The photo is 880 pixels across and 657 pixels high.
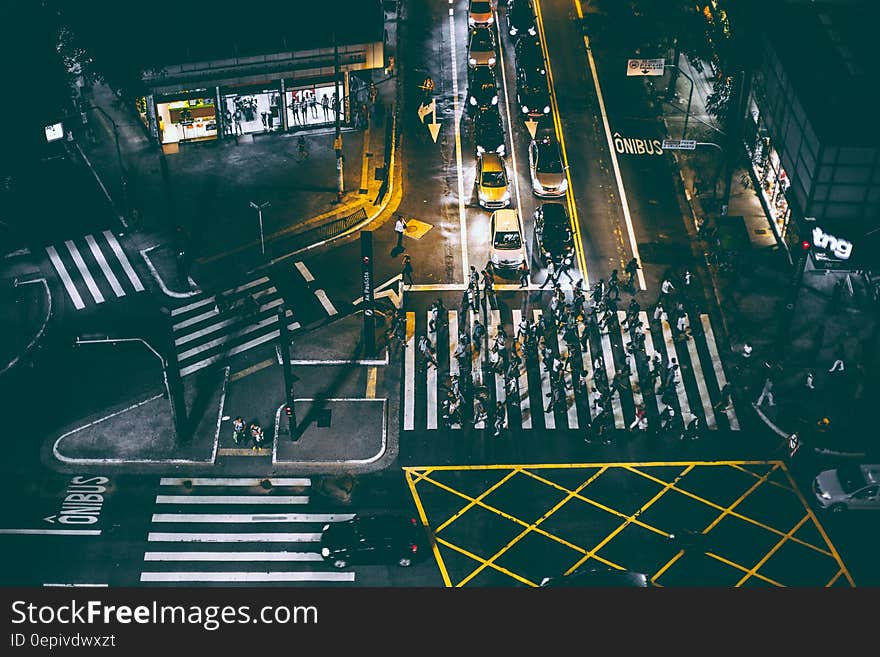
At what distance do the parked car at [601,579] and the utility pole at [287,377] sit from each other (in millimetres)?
11831

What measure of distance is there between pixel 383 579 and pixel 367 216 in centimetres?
2277

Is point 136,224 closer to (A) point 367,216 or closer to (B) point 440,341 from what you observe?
(A) point 367,216

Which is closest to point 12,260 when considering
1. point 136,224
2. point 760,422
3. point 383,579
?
point 136,224

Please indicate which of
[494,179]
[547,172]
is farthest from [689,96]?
[494,179]

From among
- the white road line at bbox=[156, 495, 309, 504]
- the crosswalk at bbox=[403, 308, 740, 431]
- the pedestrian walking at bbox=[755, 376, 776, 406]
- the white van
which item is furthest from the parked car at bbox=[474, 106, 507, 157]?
the white road line at bbox=[156, 495, 309, 504]

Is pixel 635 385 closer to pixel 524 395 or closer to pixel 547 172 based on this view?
pixel 524 395

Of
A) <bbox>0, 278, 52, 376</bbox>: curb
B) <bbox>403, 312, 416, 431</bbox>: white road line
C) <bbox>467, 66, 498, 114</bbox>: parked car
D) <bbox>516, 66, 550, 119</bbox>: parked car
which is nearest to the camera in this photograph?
<bbox>403, 312, 416, 431</bbox>: white road line

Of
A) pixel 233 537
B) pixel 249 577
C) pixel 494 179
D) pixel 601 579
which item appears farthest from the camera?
pixel 494 179

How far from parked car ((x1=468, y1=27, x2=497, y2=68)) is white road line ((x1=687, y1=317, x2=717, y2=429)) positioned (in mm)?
25337

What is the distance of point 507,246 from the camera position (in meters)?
54.8

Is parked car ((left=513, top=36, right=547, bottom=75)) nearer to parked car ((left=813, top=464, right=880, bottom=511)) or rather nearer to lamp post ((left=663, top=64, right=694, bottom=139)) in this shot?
lamp post ((left=663, top=64, right=694, bottom=139))

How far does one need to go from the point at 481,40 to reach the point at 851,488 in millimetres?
38441

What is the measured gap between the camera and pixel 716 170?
61.9m

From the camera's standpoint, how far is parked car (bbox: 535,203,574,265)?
55406 millimetres
